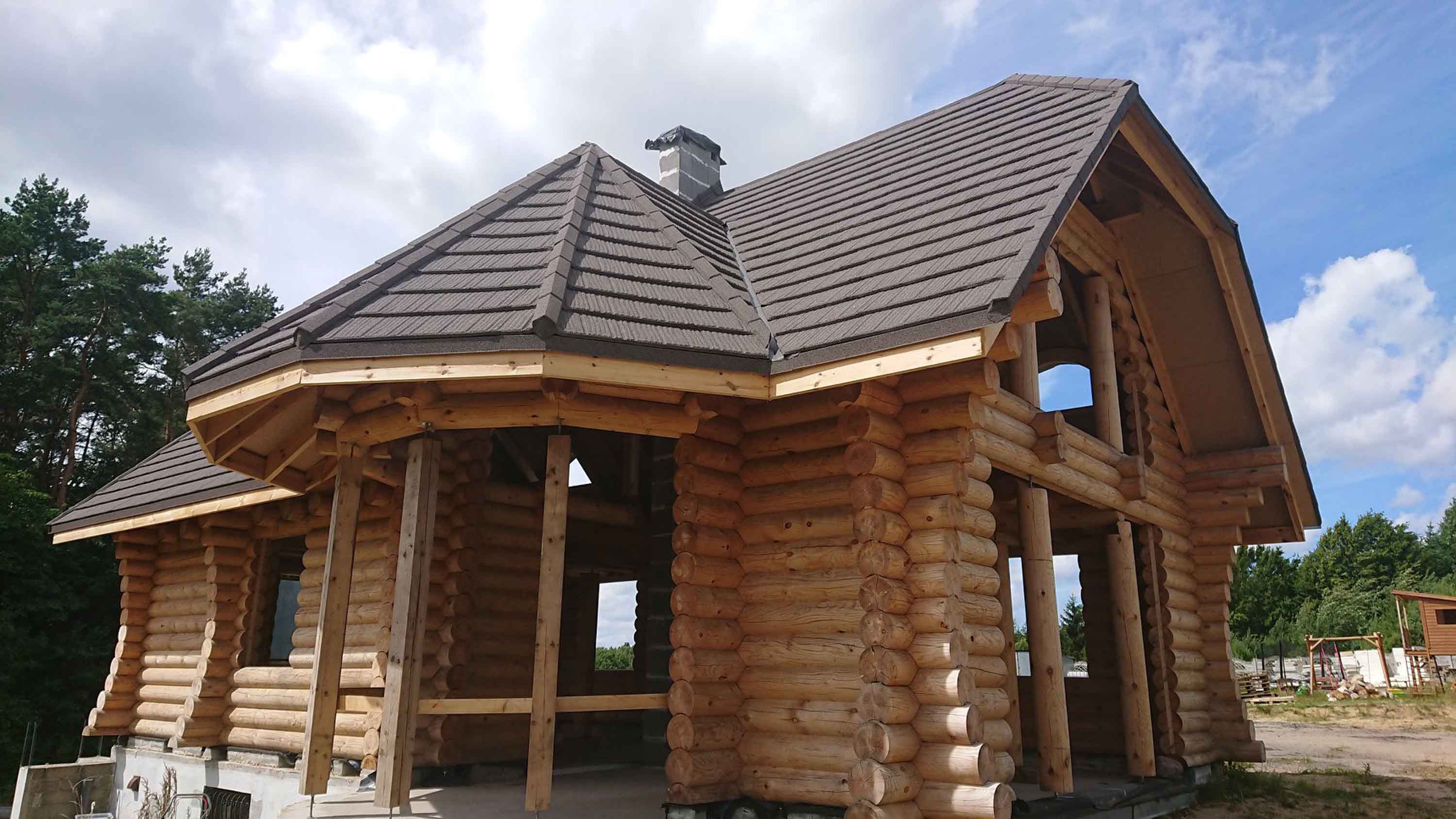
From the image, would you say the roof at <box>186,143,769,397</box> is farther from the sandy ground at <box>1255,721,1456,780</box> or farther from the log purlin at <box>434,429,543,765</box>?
the sandy ground at <box>1255,721,1456,780</box>

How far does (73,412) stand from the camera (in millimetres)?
24047

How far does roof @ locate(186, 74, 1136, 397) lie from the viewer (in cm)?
554

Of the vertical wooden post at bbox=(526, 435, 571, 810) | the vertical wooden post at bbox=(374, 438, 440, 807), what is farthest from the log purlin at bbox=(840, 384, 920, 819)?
the vertical wooden post at bbox=(374, 438, 440, 807)

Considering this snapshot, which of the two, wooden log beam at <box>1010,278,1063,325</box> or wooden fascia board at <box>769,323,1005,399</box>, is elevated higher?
wooden log beam at <box>1010,278,1063,325</box>

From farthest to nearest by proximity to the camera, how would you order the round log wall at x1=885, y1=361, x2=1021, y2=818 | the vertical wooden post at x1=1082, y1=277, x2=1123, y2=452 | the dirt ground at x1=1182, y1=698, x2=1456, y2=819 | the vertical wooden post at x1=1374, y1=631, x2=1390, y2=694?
the vertical wooden post at x1=1374, y1=631, x2=1390, y2=694 → the dirt ground at x1=1182, y1=698, x2=1456, y2=819 → the vertical wooden post at x1=1082, y1=277, x2=1123, y2=452 → the round log wall at x1=885, y1=361, x2=1021, y2=818

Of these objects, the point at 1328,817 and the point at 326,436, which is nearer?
the point at 326,436

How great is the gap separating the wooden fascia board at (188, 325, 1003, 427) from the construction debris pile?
30955 millimetres

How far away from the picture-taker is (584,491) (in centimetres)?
1063

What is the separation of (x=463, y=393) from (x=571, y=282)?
41.1 inches

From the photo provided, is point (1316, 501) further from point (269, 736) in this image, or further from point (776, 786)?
point (269, 736)

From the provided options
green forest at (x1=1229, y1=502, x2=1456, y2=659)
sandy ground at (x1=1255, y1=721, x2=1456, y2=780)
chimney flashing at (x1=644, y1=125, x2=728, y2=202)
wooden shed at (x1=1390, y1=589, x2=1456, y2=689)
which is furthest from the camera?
green forest at (x1=1229, y1=502, x2=1456, y2=659)

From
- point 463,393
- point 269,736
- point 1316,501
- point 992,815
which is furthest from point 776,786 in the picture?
point 1316,501

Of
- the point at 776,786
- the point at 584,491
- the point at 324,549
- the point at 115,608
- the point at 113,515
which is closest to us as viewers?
the point at 776,786

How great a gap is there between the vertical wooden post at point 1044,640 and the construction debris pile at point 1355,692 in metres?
28.3
